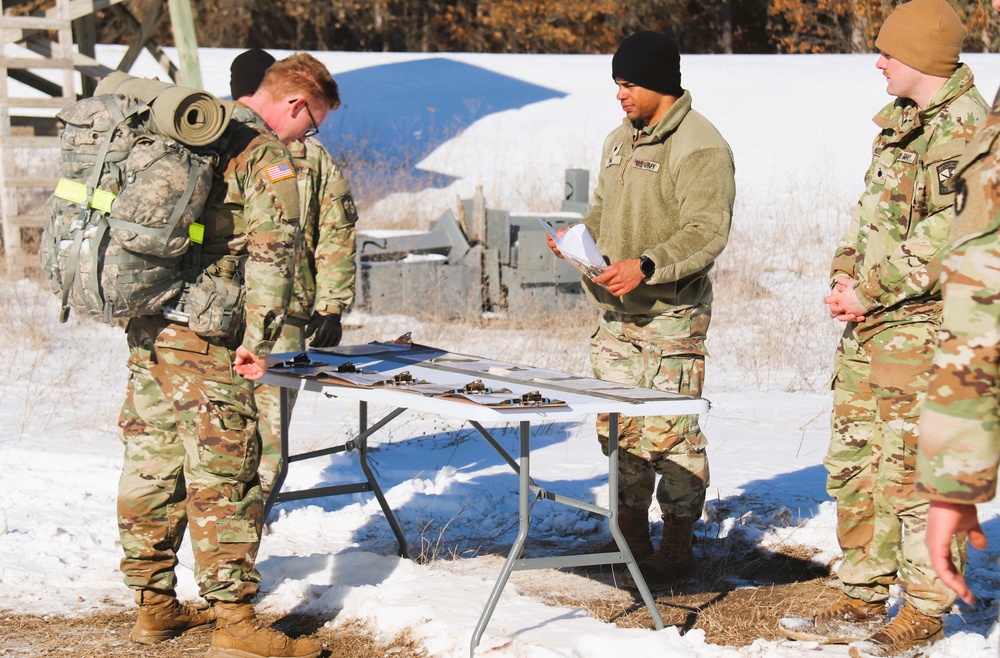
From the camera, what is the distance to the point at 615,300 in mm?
5062

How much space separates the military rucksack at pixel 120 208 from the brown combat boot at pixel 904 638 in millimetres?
2641

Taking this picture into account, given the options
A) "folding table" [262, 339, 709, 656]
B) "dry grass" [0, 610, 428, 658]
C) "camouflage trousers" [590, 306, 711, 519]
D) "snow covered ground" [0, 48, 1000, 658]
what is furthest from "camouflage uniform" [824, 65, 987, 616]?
"dry grass" [0, 610, 428, 658]

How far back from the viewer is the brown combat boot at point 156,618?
173 inches

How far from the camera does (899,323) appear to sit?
408 centimetres

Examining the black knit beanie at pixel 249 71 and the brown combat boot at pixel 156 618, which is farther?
the black knit beanie at pixel 249 71

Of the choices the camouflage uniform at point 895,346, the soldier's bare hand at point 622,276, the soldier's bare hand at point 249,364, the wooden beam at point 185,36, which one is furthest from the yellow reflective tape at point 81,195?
the wooden beam at point 185,36

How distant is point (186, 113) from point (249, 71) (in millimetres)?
1738

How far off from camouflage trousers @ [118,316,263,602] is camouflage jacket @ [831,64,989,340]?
7.29ft

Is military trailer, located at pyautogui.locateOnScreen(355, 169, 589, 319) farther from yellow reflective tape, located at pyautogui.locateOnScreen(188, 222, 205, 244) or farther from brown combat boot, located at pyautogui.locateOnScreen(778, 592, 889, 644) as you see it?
brown combat boot, located at pyautogui.locateOnScreen(778, 592, 889, 644)

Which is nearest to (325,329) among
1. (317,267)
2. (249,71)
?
(317,267)

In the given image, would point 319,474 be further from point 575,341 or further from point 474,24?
point 474,24

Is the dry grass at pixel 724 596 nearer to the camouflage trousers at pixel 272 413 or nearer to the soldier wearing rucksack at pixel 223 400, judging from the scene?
the soldier wearing rucksack at pixel 223 400

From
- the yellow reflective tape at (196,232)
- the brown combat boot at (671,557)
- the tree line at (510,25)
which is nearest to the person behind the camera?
the yellow reflective tape at (196,232)

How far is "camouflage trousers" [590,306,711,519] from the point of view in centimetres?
497
